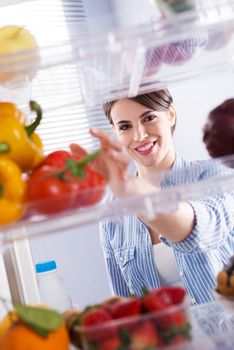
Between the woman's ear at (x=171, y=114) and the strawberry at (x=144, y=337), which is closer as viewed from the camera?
the strawberry at (x=144, y=337)

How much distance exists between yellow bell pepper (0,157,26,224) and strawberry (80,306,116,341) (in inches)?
6.6

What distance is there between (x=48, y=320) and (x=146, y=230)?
1250 mm

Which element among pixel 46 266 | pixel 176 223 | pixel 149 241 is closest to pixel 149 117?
pixel 149 241

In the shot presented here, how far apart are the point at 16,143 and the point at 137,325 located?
0.31 metres

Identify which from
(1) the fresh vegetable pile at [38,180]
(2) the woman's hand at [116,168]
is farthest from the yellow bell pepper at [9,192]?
(2) the woman's hand at [116,168]

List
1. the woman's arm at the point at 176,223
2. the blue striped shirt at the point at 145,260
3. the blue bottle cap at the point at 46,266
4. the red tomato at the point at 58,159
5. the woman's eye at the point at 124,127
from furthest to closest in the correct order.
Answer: the woman's eye at the point at 124,127 → the blue striped shirt at the point at 145,260 → the blue bottle cap at the point at 46,266 → the woman's arm at the point at 176,223 → the red tomato at the point at 58,159

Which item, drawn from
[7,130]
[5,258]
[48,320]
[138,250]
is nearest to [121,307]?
[48,320]

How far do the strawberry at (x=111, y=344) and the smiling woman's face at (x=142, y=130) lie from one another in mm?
1245

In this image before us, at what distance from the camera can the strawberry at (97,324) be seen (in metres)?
0.79

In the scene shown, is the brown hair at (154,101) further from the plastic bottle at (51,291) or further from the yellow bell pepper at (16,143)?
the yellow bell pepper at (16,143)

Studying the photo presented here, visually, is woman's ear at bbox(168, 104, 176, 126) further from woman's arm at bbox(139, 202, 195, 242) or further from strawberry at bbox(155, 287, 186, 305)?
strawberry at bbox(155, 287, 186, 305)

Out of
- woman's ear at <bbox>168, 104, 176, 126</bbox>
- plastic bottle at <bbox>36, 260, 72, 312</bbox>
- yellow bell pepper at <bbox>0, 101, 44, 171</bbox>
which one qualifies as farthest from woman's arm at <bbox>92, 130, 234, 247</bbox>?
woman's ear at <bbox>168, 104, 176, 126</bbox>

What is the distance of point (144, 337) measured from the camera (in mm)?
783

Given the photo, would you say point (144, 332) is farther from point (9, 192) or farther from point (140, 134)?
point (140, 134)
